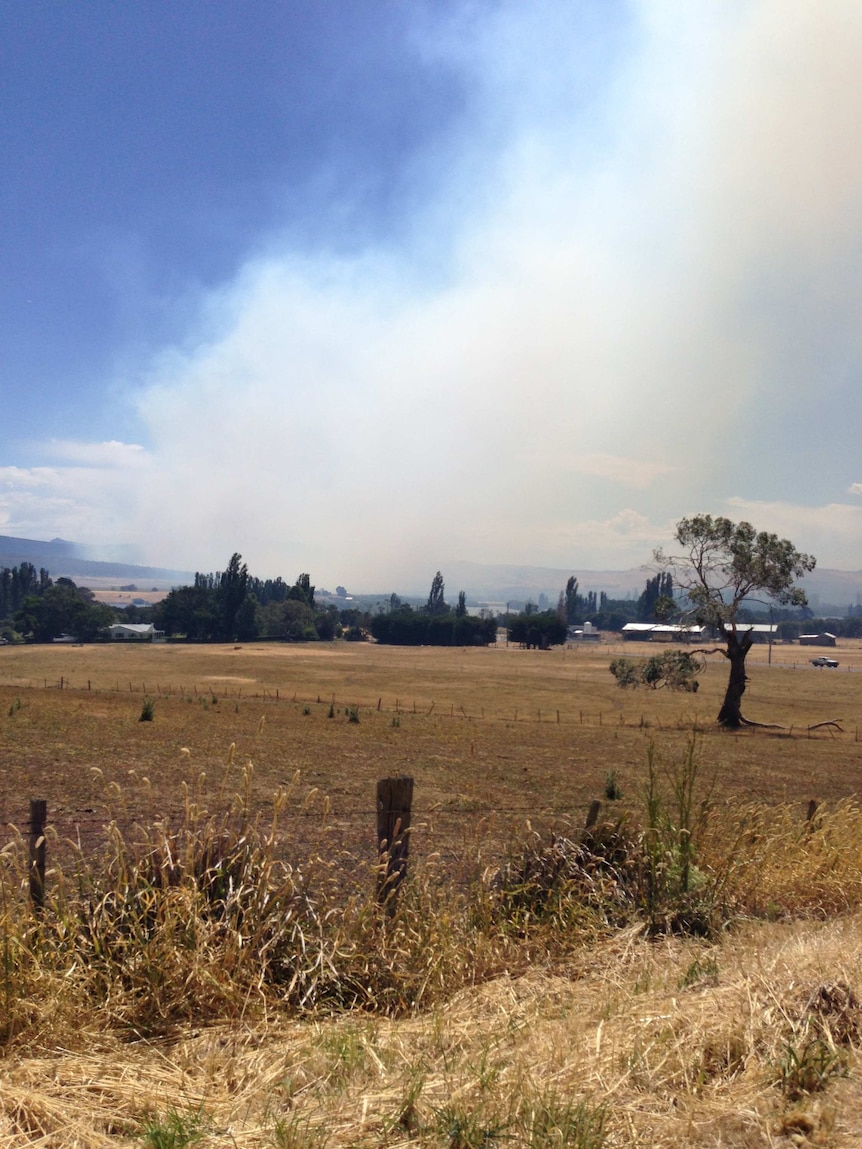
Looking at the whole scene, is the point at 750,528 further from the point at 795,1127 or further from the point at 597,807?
the point at 795,1127

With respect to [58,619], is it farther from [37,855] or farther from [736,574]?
[37,855]

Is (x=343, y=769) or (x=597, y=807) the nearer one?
(x=597, y=807)

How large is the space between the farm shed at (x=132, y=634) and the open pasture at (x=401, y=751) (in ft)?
239

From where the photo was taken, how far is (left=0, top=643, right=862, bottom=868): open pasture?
12578mm

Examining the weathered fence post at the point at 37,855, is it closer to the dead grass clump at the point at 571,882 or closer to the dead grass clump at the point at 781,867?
the dead grass clump at the point at 571,882

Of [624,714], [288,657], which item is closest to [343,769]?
[624,714]

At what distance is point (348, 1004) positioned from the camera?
521 cm

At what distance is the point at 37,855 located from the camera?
572 centimetres

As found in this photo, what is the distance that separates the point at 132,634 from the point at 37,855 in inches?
5611

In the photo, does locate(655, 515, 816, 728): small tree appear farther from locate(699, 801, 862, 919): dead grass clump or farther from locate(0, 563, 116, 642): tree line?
locate(0, 563, 116, 642): tree line

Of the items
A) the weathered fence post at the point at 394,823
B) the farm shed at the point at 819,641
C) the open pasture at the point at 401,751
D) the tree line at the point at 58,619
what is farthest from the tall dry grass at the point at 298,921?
the farm shed at the point at 819,641

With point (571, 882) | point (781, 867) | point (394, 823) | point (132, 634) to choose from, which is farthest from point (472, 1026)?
point (132, 634)

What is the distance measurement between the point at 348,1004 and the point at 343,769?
13390 millimetres

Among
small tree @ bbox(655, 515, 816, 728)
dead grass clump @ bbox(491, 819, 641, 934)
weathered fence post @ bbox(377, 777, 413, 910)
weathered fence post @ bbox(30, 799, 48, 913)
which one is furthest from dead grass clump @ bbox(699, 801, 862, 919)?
small tree @ bbox(655, 515, 816, 728)
